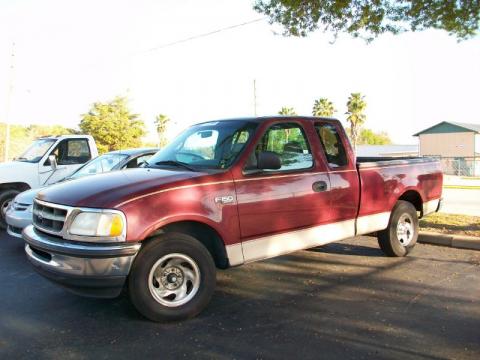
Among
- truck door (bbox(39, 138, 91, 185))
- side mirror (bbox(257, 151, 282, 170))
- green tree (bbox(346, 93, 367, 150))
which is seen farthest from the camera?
green tree (bbox(346, 93, 367, 150))

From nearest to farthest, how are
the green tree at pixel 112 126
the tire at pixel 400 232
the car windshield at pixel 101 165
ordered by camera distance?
the tire at pixel 400 232 < the car windshield at pixel 101 165 < the green tree at pixel 112 126

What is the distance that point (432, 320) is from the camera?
427 cm

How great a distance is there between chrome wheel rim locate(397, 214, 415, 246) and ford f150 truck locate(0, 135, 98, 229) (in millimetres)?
7040

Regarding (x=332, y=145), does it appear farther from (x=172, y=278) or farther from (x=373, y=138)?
(x=373, y=138)

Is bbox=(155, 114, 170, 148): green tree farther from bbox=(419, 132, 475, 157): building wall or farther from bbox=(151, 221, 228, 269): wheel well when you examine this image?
bbox=(151, 221, 228, 269): wheel well

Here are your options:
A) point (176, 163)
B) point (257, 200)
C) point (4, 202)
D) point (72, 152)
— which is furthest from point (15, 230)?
point (257, 200)

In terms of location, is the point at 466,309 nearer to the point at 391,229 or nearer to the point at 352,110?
the point at 391,229

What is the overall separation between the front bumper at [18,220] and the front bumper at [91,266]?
11.3 feet

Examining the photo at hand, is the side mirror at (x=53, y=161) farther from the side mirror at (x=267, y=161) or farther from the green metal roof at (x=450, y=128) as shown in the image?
the green metal roof at (x=450, y=128)

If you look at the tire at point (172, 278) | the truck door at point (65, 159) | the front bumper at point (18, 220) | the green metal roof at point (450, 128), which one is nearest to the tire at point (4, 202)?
the truck door at point (65, 159)

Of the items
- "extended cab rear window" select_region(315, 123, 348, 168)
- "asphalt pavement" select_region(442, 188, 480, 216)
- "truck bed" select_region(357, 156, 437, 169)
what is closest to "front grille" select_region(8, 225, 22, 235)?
"extended cab rear window" select_region(315, 123, 348, 168)

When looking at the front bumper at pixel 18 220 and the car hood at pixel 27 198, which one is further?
the car hood at pixel 27 198

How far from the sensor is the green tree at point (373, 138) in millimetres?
115125

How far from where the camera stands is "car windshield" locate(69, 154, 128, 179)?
28.2 feet
